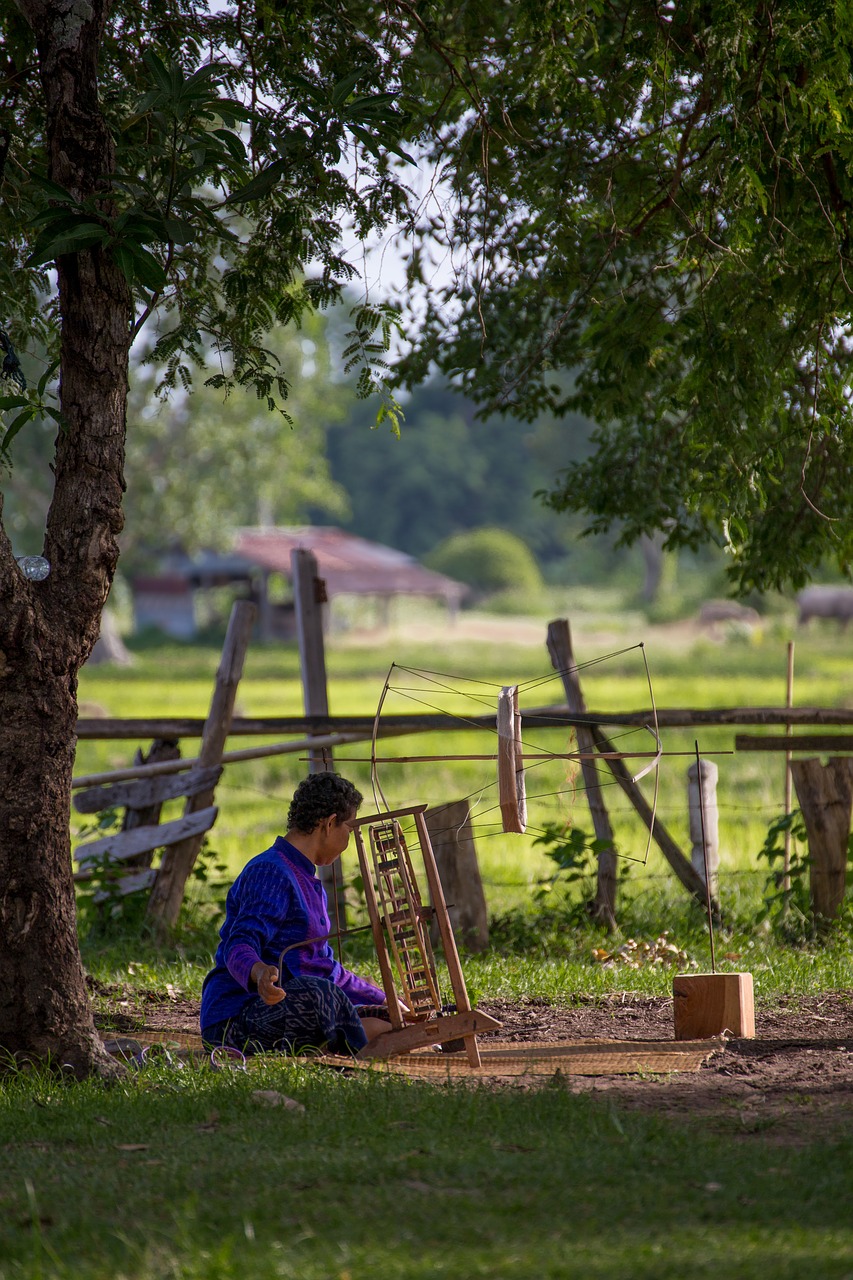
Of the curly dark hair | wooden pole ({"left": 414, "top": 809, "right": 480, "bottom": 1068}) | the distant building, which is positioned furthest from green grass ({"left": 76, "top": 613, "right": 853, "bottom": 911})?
→ the distant building

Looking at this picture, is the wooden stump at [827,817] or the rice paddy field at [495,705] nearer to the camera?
the wooden stump at [827,817]

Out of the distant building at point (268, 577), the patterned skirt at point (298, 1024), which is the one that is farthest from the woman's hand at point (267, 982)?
the distant building at point (268, 577)

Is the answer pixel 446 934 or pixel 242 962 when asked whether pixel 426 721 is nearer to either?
pixel 242 962

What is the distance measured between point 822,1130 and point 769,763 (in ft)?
45.7

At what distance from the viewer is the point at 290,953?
16.0ft

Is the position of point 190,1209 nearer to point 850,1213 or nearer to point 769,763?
point 850,1213

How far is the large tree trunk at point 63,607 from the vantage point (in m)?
4.47

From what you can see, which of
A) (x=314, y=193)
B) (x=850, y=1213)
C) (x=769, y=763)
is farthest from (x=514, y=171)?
(x=769, y=763)

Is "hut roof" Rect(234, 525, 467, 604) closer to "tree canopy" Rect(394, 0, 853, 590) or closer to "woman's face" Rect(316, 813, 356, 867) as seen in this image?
"tree canopy" Rect(394, 0, 853, 590)

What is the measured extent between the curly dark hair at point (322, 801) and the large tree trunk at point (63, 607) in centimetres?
90

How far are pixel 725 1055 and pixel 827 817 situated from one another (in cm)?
261

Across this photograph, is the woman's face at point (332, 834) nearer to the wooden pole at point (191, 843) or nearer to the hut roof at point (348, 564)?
the wooden pole at point (191, 843)

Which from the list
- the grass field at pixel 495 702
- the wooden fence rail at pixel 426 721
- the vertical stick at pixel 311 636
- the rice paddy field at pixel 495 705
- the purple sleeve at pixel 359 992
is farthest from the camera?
the grass field at pixel 495 702

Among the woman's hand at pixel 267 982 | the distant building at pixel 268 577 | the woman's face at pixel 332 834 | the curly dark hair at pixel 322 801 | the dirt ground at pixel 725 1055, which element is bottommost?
the dirt ground at pixel 725 1055
